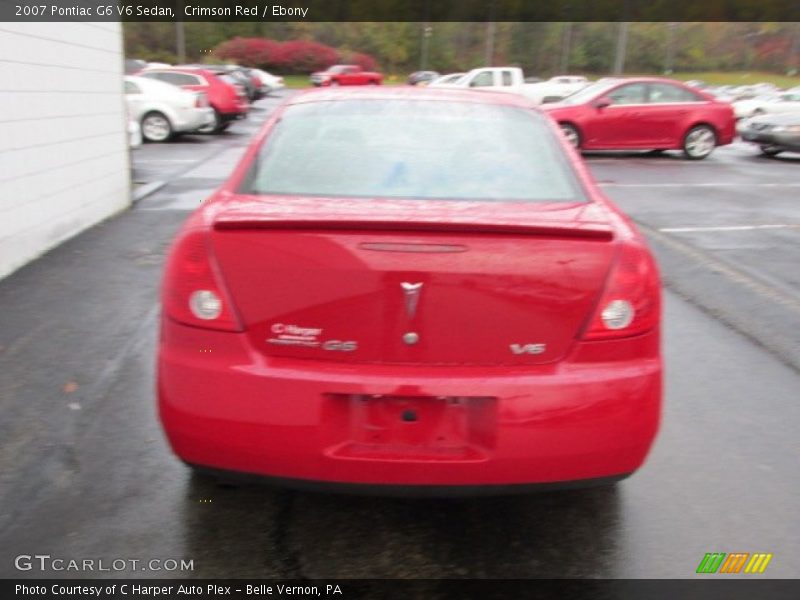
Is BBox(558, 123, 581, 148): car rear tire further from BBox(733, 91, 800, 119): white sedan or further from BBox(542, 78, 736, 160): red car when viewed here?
BBox(733, 91, 800, 119): white sedan

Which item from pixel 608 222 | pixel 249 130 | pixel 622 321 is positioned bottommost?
pixel 249 130

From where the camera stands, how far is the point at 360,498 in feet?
10.8

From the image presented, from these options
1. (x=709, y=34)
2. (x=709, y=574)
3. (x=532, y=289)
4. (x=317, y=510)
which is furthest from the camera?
(x=709, y=34)

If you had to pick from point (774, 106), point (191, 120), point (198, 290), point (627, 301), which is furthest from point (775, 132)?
point (198, 290)

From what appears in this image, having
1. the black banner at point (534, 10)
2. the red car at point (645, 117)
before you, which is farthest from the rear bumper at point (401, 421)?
the black banner at point (534, 10)

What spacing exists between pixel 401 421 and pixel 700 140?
16.4 metres

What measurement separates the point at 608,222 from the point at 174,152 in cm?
1522

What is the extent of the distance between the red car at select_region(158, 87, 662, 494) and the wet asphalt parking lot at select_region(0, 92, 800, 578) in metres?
0.39

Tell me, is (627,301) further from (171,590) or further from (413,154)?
(171,590)

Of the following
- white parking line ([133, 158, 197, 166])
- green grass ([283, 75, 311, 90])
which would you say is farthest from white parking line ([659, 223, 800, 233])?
green grass ([283, 75, 311, 90])

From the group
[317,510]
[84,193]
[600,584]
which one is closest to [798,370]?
[600,584]

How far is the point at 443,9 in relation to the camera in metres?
81.3

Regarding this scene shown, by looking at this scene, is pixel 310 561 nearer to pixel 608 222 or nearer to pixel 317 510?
pixel 317 510

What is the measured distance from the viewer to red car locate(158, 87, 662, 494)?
8.50ft
